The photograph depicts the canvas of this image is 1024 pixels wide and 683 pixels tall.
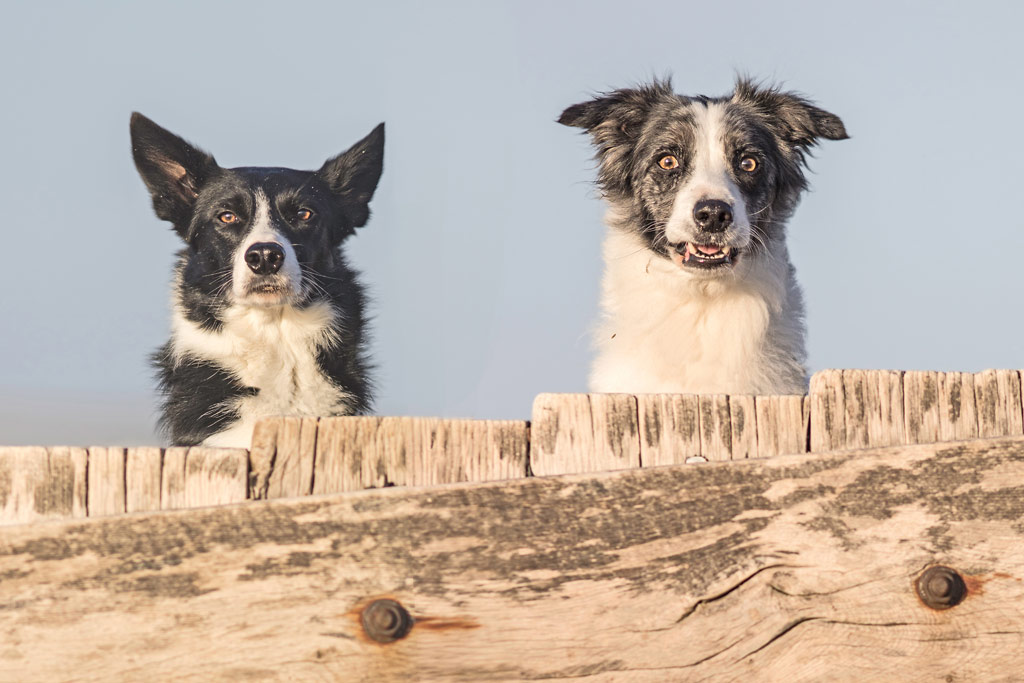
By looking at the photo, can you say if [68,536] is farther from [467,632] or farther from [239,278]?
[239,278]

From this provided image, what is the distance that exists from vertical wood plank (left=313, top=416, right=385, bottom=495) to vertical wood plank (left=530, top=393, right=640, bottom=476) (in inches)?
15.7

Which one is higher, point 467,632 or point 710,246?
point 710,246

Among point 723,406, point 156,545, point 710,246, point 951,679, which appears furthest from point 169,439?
point 951,679

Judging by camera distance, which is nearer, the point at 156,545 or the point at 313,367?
the point at 156,545

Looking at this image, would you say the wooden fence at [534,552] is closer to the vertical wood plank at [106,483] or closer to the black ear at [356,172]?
the vertical wood plank at [106,483]

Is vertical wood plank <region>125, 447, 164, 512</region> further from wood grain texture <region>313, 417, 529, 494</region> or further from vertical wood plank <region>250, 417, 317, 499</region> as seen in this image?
wood grain texture <region>313, 417, 529, 494</region>

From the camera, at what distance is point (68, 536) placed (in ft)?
9.16

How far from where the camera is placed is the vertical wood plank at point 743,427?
10.1ft

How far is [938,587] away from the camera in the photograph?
2.96 m

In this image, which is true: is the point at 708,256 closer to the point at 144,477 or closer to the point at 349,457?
the point at 349,457

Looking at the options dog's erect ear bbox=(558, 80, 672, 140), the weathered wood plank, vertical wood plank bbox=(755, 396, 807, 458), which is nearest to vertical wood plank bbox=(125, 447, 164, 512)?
the weathered wood plank

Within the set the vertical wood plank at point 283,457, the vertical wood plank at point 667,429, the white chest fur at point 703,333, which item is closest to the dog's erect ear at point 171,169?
the white chest fur at point 703,333

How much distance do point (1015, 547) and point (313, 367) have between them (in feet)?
14.3

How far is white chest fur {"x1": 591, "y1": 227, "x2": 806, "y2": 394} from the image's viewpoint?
247 inches
